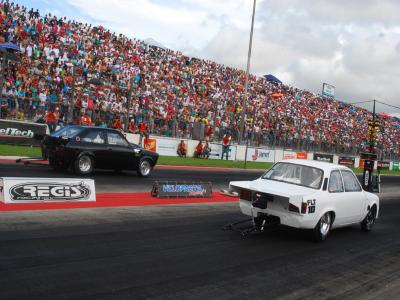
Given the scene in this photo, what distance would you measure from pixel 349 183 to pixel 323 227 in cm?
145

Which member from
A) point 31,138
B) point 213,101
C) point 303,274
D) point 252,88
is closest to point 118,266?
point 303,274

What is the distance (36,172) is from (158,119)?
12.8 meters

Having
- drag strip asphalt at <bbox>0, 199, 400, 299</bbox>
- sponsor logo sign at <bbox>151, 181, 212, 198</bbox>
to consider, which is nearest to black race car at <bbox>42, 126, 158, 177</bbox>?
sponsor logo sign at <bbox>151, 181, 212, 198</bbox>

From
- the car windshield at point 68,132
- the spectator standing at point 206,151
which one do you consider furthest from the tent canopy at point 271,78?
the car windshield at point 68,132

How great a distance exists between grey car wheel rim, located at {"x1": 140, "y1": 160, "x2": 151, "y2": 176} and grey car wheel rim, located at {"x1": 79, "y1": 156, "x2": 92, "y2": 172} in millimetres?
2304

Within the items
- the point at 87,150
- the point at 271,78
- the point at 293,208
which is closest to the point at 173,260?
the point at 293,208

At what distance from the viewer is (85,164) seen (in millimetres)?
14484

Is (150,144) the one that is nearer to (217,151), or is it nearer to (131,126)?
(131,126)

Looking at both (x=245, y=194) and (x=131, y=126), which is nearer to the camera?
(x=245, y=194)

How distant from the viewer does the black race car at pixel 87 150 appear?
14055 millimetres

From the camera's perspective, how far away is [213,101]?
33.9 m

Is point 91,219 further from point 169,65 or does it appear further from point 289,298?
point 169,65

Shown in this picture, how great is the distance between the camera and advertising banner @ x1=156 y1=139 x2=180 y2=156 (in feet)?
88.3

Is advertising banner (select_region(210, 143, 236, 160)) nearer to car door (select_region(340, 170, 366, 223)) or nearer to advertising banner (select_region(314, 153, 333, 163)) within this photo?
advertising banner (select_region(314, 153, 333, 163))
